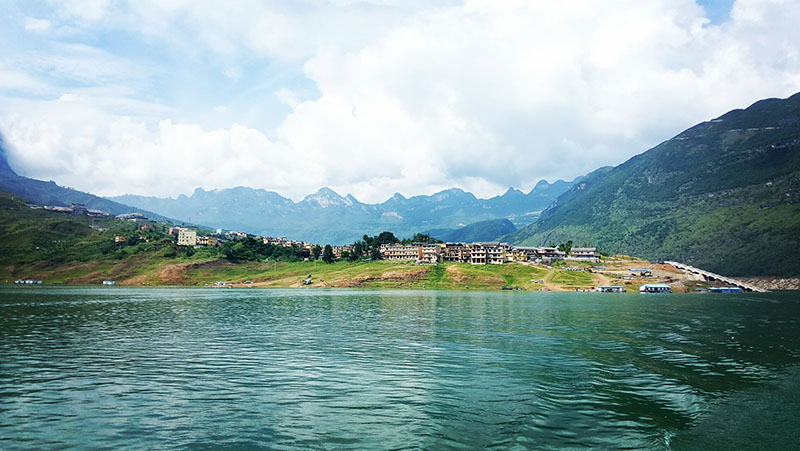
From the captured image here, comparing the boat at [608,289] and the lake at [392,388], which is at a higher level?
the lake at [392,388]

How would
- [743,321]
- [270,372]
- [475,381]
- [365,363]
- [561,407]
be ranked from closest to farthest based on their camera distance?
[561,407]
[475,381]
[270,372]
[365,363]
[743,321]

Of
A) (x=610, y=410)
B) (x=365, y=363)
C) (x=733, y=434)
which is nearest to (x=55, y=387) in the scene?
(x=365, y=363)

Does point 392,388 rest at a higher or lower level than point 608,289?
higher

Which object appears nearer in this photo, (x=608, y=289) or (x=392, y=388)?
(x=392, y=388)

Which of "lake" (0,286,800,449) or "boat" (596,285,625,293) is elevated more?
"lake" (0,286,800,449)

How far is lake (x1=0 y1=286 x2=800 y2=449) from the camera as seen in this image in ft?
75.9

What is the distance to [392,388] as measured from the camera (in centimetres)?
3275

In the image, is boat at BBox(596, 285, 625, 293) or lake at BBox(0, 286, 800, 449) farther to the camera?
boat at BBox(596, 285, 625, 293)

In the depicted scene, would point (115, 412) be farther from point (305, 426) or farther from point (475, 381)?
point (475, 381)

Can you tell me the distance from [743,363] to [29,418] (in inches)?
2115

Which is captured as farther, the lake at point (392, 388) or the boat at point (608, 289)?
the boat at point (608, 289)

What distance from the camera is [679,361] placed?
1742 inches

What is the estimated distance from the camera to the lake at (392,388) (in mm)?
23141

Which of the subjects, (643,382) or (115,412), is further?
(643,382)
